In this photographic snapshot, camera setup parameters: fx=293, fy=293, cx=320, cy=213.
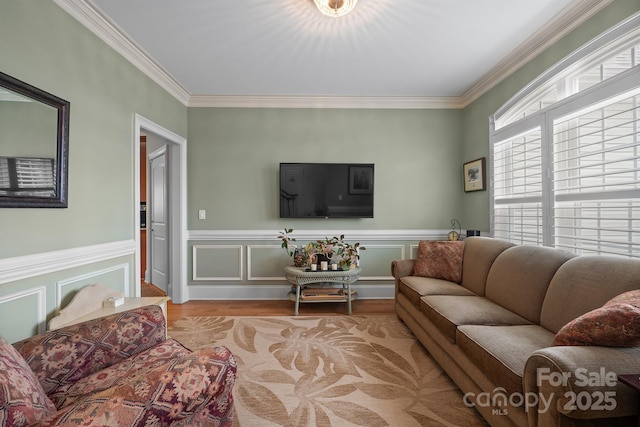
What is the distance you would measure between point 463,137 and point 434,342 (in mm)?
2896

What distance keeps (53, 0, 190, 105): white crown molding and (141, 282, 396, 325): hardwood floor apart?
8.64 feet

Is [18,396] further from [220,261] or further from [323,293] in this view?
[220,261]

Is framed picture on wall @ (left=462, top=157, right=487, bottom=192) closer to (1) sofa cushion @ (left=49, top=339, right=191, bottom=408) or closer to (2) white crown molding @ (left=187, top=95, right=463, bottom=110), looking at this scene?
(2) white crown molding @ (left=187, top=95, right=463, bottom=110)

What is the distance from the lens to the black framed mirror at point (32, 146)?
161 cm

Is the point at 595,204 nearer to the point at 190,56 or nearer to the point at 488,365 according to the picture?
the point at 488,365

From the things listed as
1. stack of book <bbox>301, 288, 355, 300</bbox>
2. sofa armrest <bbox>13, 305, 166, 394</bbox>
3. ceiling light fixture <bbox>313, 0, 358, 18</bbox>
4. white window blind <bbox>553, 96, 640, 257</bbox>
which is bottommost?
stack of book <bbox>301, 288, 355, 300</bbox>

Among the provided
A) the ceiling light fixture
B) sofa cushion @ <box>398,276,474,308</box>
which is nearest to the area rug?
sofa cushion @ <box>398,276,474,308</box>

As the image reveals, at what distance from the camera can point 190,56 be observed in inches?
115

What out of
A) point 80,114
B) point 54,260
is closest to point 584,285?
point 54,260

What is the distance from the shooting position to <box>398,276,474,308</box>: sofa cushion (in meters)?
2.61

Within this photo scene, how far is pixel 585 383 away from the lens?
1.04m

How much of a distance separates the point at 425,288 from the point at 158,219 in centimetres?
390

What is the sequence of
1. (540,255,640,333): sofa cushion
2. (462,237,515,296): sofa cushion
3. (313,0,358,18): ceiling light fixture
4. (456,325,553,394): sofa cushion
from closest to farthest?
(456,325,553,394): sofa cushion < (540,255,640,333): sofa cushion < (313,0,358,18): ceiling light fixture < (462,237,515,296): sofa cushion

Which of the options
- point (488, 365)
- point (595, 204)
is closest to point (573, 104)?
point (595, 204)
